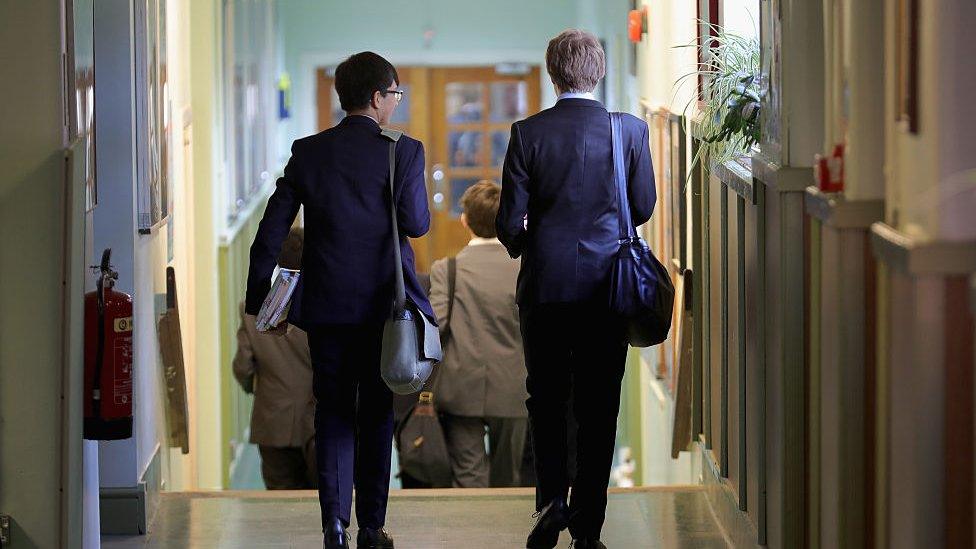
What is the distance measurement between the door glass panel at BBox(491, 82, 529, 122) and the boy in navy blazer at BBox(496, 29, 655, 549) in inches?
369

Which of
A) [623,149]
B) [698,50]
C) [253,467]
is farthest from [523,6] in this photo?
→ [623,149]

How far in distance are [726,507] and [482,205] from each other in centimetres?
148

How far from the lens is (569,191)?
12.6ft

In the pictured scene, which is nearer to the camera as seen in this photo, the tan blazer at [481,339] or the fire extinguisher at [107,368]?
the fire extinguisher at [107,368]

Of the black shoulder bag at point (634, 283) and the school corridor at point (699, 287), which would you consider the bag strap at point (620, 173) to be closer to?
the black shoulder bag at point (634, 283)

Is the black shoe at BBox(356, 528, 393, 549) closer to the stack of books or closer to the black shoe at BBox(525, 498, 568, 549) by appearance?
the black shoe at BBox(525, 498, 568, 549)

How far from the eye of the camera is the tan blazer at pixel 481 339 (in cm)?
564

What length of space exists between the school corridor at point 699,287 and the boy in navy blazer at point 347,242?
0.14 meters

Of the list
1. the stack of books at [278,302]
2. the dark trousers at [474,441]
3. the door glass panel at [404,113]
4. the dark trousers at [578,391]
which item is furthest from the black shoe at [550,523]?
the door glass panel at [404,113]

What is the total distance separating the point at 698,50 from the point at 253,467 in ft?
17.7

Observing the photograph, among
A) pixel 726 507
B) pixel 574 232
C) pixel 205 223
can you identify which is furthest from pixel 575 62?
pixel 205 223

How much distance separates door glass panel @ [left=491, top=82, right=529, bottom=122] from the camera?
524 inches

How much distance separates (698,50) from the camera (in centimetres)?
550

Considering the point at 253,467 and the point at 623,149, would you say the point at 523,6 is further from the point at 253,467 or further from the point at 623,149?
the point at 623,149
